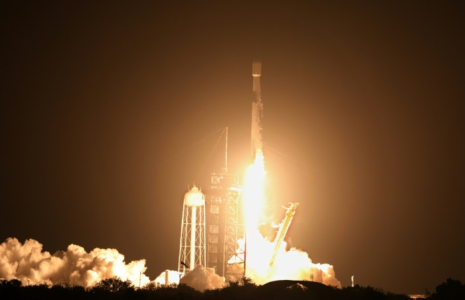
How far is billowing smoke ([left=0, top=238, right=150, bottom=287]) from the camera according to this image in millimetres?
86312

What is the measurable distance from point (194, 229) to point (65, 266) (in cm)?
1298

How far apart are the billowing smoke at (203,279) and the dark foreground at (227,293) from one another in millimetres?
2738

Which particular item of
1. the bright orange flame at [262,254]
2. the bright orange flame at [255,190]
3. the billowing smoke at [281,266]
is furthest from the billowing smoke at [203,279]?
the bright orange flame at [255,190]

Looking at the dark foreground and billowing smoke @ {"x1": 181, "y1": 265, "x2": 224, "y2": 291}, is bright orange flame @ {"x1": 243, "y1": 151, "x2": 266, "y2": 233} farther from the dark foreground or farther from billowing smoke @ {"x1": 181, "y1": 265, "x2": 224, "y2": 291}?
the dark foreground

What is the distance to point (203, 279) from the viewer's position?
7512cm

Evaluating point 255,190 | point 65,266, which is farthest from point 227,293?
point 65,266

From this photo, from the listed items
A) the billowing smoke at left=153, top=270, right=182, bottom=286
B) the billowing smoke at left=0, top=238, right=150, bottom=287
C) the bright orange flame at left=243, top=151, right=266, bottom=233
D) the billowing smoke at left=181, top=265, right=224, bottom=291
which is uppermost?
the bright orange flame at left=243, top=151, right=266, bottom=233

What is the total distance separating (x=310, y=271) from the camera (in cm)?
8400

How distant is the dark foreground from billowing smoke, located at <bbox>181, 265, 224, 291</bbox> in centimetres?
274

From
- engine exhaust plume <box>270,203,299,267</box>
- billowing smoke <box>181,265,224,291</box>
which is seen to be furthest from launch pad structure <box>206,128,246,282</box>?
billowing smoke <box>181,265,224,291</box>

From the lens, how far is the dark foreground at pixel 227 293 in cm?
6512

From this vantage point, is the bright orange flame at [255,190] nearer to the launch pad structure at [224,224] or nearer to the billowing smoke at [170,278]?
the launch pad structure at [224,224]

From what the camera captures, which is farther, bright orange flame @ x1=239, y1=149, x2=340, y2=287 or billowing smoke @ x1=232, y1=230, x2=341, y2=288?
bright orange flame @ x1=239, y1=149, x2=340, y2=287

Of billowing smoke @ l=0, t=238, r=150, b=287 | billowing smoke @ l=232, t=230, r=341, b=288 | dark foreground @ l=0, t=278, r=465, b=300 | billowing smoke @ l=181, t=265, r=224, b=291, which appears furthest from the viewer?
billowing smoke @ l=0, t=238, r=150, b=287
